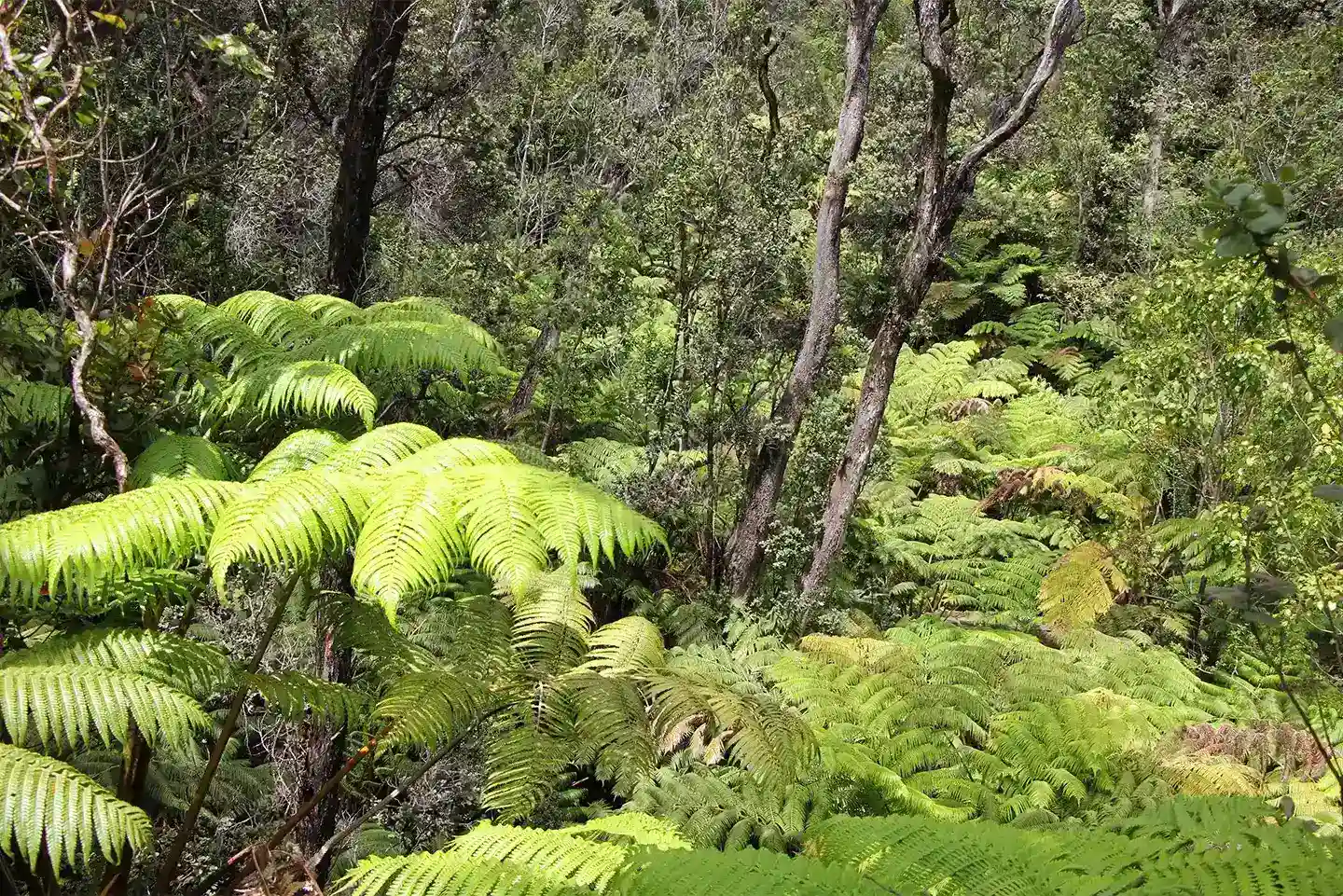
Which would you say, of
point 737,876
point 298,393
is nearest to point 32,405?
point 298,393

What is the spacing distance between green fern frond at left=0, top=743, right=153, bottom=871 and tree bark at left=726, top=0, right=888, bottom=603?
431 centimetres

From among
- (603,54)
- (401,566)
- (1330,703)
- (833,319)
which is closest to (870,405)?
(833,319)

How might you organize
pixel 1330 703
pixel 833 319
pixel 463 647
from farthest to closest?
pixel 833 319 < pixel 1330 703 < pixel 463 647

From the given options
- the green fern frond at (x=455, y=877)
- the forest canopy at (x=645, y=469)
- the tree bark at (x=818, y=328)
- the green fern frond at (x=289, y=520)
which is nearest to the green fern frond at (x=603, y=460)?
the forest canopy at (x=645, y=469)

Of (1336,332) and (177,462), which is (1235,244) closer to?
(1336,332)

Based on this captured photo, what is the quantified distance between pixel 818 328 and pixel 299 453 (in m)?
Result: 4.16

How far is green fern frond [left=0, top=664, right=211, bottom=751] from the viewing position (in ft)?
5.75

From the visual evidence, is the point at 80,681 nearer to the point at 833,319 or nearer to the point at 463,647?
the point at 463,647

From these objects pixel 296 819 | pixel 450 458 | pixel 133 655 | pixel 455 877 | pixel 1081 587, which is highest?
pixel 450 458

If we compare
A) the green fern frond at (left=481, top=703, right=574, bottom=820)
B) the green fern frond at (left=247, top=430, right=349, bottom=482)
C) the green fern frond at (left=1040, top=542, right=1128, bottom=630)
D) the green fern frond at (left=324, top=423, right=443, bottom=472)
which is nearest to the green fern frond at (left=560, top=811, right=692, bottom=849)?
the green fern frond at (left=481, top=703, right=574, bottom=820)

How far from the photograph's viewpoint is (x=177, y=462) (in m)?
2.40

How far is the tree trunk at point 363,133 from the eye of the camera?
417 centimetres

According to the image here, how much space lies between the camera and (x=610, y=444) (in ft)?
22.7

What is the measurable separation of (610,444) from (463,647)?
14.5ft
